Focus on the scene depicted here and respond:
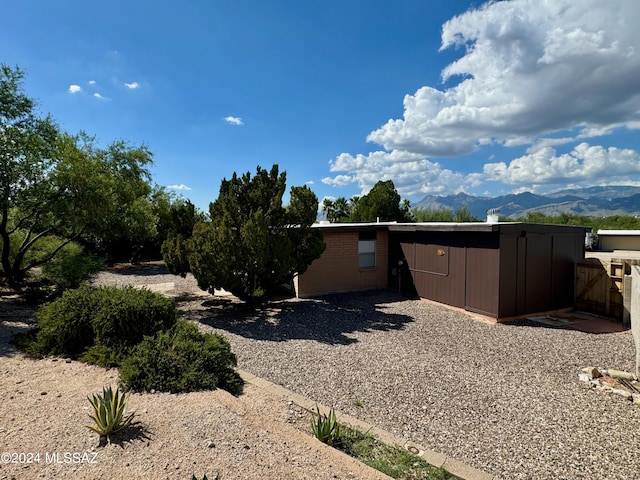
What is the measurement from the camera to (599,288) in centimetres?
1007

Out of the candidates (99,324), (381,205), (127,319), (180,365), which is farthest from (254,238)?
(381,205)

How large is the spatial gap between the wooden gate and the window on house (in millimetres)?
6123

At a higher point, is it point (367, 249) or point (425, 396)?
point (367, 249)

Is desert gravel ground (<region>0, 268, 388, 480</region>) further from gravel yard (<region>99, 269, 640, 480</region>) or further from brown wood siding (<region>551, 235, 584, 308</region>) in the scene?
brown wood siding (<region>551, 235, 584, 308</region>)

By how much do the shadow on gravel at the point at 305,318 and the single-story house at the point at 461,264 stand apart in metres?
1.03

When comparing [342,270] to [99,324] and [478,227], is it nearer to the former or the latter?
[478,227]

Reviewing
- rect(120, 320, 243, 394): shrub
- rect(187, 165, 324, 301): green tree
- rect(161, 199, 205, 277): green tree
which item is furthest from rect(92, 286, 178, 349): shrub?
rect(161, 199, 205, 277): green tree

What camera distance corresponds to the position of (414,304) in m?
11.0

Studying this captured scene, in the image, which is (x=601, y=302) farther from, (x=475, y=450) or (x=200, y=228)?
(x=200, y=228)

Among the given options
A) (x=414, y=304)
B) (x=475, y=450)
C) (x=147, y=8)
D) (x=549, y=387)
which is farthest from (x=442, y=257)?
(x=147, y=8)

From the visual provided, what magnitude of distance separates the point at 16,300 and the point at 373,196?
2256 centimetres

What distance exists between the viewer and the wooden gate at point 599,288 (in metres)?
9.54

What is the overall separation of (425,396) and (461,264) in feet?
19.7

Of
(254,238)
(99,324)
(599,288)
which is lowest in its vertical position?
(599,288)
